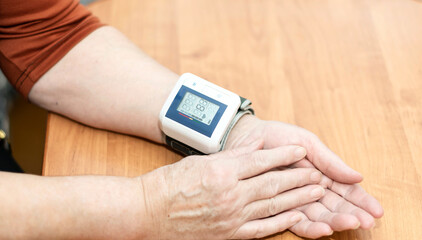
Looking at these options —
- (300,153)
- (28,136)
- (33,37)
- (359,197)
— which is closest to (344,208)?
(359,197)

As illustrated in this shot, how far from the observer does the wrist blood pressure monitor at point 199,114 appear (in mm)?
961

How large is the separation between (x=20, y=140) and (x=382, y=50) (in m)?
1.23

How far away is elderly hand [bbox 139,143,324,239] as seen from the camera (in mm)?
877

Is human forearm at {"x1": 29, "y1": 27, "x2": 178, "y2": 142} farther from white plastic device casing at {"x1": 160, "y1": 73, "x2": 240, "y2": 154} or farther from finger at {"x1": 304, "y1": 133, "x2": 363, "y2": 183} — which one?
finger at {"x1": 304, "y1": 133, "x2": 363, "y2": 183}

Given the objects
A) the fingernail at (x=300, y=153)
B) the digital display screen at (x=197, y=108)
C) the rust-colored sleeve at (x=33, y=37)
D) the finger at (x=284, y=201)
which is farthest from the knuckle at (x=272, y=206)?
the rust-colored sleeve at (x=33, y=37)

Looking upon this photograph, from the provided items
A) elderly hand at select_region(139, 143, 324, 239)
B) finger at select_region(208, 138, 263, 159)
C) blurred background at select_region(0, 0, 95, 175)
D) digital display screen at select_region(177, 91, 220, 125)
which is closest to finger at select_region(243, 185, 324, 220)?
elderly hand at select_region(139, 143, 324, 239)

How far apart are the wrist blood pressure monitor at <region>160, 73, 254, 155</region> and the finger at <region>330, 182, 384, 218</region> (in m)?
0.28

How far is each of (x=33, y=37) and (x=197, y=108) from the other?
46cm

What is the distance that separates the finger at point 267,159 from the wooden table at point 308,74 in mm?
151

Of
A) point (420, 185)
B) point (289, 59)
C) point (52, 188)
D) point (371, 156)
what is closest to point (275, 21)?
point (289, 59)

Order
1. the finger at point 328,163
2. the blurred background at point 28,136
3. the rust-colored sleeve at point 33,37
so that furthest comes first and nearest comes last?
the blurred background at point 28,136 → the rust-colored sleeve at point 33,37 → the finger at point 328,163

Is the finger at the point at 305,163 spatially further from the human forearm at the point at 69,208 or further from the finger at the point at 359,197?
the human forearm at the point at 69,208

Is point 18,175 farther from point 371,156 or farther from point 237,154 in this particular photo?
point 371,156

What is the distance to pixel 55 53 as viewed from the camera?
1.09 meters
